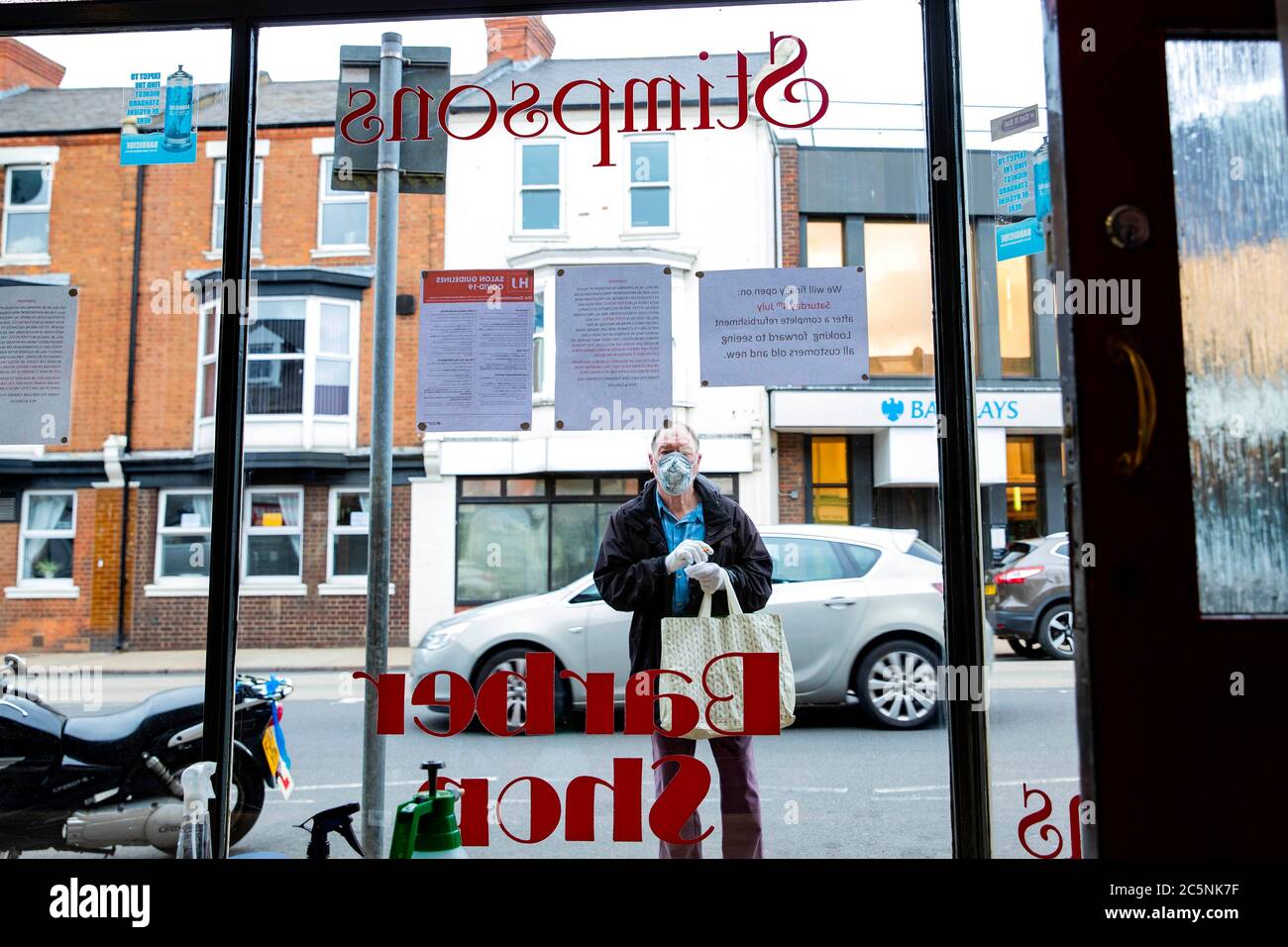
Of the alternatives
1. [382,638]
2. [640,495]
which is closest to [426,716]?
[382,638]

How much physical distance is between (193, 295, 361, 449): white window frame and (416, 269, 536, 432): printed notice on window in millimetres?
229

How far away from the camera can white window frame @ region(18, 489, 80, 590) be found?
8.68ft

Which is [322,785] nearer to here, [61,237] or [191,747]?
[191,747]

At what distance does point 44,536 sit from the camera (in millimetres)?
2684

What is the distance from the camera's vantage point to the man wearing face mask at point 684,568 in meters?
2.40

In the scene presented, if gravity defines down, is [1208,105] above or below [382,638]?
above

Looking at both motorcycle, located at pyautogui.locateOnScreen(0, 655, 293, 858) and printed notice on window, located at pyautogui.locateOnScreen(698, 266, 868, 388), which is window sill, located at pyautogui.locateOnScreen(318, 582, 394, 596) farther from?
printed notice on window, located at pyautogui.locateOnScreen(698, 266, 868, 388)

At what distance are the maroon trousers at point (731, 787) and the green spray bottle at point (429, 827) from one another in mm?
554

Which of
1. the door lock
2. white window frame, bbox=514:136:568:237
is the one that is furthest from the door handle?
white window frame, bbox=514:136:568:237

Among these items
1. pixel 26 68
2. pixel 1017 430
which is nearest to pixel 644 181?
pixel 1017 430

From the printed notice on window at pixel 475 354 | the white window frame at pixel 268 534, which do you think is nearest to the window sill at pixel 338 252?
the printed notice on window at pixel 475 354

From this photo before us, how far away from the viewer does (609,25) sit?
2.48 m

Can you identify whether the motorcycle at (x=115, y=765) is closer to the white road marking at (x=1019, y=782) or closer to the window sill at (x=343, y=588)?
the window sill at (x=343, y=588)

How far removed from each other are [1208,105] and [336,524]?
2377 mm
